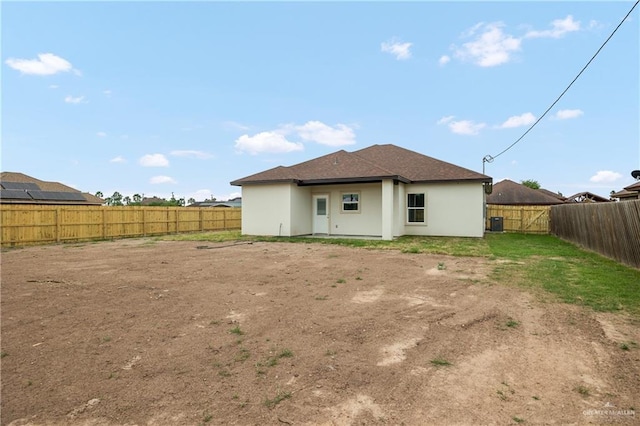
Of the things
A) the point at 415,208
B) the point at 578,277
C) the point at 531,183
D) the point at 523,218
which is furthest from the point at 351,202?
the point at 531,183

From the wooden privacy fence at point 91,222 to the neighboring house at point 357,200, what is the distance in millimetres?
6287

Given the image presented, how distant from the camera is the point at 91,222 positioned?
16.8 meters

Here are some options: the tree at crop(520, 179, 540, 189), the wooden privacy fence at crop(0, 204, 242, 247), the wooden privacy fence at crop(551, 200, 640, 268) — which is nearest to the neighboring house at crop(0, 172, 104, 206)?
the wooden privacy fence at crop(0, 204, 242, 247)

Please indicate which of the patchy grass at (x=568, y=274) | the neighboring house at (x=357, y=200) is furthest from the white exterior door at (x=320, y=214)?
the patchy grass at (x=568, y=274)

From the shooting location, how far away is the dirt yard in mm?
2494

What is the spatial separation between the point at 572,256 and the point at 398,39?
1141cm

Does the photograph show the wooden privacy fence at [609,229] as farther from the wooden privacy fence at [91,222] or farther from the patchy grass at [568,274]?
the wooden privacy fence at [91,222]

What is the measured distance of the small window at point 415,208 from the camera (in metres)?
17.3

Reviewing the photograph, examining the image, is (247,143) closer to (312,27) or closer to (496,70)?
(312,27)

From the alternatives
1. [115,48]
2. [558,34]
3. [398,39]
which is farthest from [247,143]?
[558,34]

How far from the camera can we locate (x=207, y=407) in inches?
99.4

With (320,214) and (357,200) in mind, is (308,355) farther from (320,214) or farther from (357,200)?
(320,214)

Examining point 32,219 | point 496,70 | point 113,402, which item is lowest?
point 113,402

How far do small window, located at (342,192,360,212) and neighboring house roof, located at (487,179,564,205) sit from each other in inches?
Result: 870
